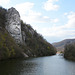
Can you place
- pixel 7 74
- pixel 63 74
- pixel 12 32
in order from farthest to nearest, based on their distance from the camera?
pixel 12 32 < pixel 63 74 < pixel 7 74

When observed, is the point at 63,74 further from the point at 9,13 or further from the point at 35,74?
the point at 9,13

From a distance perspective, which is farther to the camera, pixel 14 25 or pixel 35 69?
pixel 14 25

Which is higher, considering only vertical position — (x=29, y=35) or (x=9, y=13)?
(x=9, y=13)

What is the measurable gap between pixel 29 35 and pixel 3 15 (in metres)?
45.3

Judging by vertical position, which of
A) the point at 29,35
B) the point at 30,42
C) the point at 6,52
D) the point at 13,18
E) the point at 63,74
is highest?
the point at 13,18

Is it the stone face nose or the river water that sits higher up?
the stone face nose

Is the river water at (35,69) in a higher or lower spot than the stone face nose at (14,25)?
lower

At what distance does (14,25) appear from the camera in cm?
13338

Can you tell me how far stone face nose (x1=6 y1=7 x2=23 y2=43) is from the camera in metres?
130

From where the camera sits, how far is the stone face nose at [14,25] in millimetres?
129875

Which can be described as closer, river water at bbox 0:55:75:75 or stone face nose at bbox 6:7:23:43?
river water at bbox 0:55:75:75

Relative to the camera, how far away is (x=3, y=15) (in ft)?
470

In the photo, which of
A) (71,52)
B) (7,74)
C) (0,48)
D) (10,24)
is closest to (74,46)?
(71,52)

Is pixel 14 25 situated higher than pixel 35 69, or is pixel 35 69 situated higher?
pixel 14 25
